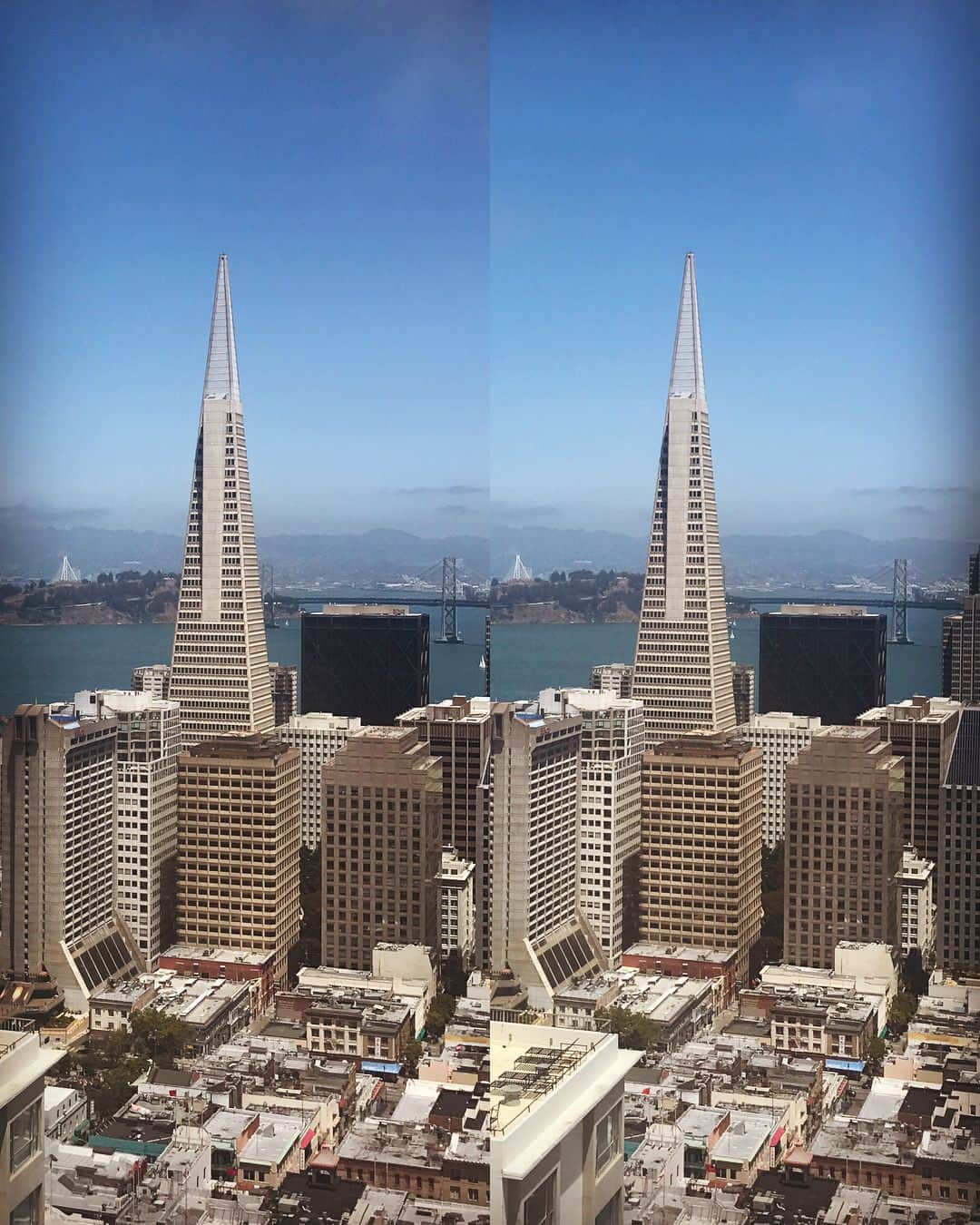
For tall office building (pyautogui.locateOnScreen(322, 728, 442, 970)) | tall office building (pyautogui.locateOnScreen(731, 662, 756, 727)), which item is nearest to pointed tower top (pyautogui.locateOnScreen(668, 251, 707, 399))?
tall office building (pyautogui.locateOnScreen(731, 662, 756, 727))

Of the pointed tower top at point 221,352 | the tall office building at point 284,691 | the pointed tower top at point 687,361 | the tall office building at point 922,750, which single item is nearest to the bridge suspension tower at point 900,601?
the tall office building at point 922,750

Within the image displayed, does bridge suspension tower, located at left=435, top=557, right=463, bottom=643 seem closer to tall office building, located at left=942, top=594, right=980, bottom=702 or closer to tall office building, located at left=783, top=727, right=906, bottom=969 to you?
tall office building, located at left=783, top=727, right=906, bottom=969

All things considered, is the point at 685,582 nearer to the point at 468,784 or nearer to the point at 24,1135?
the point at 468,784

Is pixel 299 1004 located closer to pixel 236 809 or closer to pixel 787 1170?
pixel 236 809

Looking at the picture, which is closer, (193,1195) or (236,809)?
(193,1195)

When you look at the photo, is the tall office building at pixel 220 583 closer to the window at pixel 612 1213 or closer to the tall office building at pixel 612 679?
the tall office building at pixel 612 679

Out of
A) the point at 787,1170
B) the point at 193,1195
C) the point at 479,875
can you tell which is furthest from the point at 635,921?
the point at 193,1195

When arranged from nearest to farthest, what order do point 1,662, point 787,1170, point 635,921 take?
point 787,1170 < point 635,921 < point 1,662
